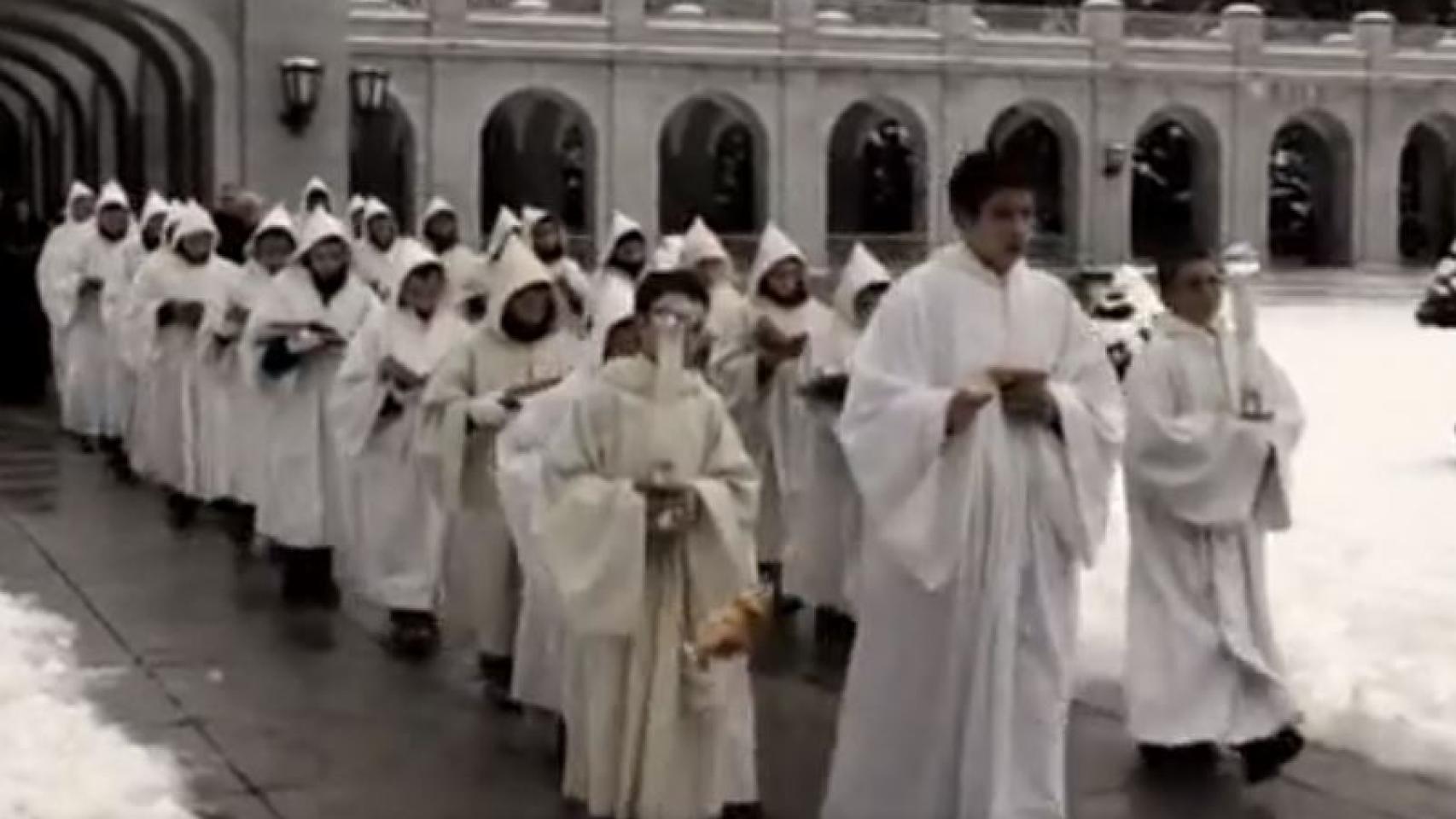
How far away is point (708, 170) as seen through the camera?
5862cm

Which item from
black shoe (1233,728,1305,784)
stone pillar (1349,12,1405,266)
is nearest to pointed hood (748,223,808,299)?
black shoe (1233,728,1305,784)

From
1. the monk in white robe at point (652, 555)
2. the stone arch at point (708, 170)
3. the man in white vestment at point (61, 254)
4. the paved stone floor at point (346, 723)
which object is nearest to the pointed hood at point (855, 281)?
the paved stone floor at point (346, 723)

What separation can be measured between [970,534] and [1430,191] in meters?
55.7

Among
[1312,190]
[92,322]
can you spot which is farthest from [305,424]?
[1312,190]

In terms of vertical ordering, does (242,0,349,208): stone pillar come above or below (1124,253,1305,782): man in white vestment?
above

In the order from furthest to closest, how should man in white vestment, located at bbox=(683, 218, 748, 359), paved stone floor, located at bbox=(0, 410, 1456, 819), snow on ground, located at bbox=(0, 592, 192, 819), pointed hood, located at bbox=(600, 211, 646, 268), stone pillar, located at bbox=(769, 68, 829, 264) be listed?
1. stone pillar, located at bbox=(769, 68, 829, 264)
2. pointed hood, located at bbox=(600, 211, 646, 268)
3. man in white vestment, located at bbox=(683, 218, 748, 359)
4. paved stone floor, located at bbox=(0, 410, 1456, 819)
5. snow on ground, located at bbox=(0, 592, 192, 819)

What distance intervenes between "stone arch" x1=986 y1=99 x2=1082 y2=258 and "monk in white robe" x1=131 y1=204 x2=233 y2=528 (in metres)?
35.1

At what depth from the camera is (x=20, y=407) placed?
1041 inches

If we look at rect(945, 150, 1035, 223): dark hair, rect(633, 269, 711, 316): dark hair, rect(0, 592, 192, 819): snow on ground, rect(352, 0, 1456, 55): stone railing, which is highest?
rect(352, 0, 1456, 55): stone railing

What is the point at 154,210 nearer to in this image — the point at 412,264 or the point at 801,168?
the point at 412,264

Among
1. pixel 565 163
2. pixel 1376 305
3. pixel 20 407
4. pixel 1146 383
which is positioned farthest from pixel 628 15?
pixel 1146 383

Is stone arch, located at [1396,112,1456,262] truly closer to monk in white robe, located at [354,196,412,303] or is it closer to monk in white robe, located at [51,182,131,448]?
monk in white robe, located at [51,182,131,448]

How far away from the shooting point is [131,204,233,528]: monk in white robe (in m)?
17.5

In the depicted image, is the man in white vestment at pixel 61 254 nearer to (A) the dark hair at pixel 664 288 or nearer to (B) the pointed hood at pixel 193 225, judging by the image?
(B) the pointed hood at pixel 193 225
